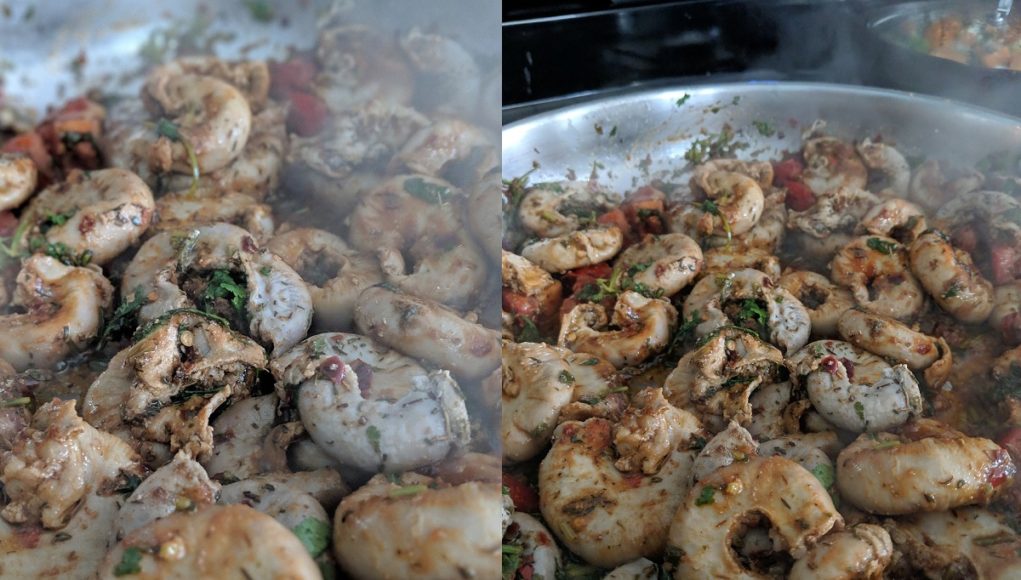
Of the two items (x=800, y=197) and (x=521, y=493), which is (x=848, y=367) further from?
(x=800, y=197)

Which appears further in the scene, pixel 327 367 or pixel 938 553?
pixel 938 553

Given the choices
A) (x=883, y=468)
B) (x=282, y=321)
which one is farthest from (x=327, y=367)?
(x=883, y=468)

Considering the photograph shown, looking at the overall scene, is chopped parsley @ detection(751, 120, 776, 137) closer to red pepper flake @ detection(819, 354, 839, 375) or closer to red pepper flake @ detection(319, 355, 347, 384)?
red pepper flake @ detection(819, 354, 839, 375)

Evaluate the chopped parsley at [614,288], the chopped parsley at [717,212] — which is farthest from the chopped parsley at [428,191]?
the chopped parsley at [717,212]

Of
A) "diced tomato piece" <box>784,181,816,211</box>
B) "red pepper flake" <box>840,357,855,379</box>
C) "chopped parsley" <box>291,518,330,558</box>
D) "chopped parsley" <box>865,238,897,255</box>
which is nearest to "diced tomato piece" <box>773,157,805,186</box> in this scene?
"diced tomato piece" <box>784,181,816,211</box>

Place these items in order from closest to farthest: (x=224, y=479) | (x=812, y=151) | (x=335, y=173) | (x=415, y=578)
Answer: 1. (x=415, y=578)
2. (x=224, y=479)
3. (x=335, y=173)
4. (x=812, y=151)

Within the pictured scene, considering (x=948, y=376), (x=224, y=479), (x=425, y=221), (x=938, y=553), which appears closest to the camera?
(x=224, y=479)

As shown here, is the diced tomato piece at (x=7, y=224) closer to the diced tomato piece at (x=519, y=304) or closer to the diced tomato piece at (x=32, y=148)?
the diced tomato piece at (x=32, y=148)

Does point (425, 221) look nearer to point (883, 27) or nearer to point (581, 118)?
point (581, 118)
